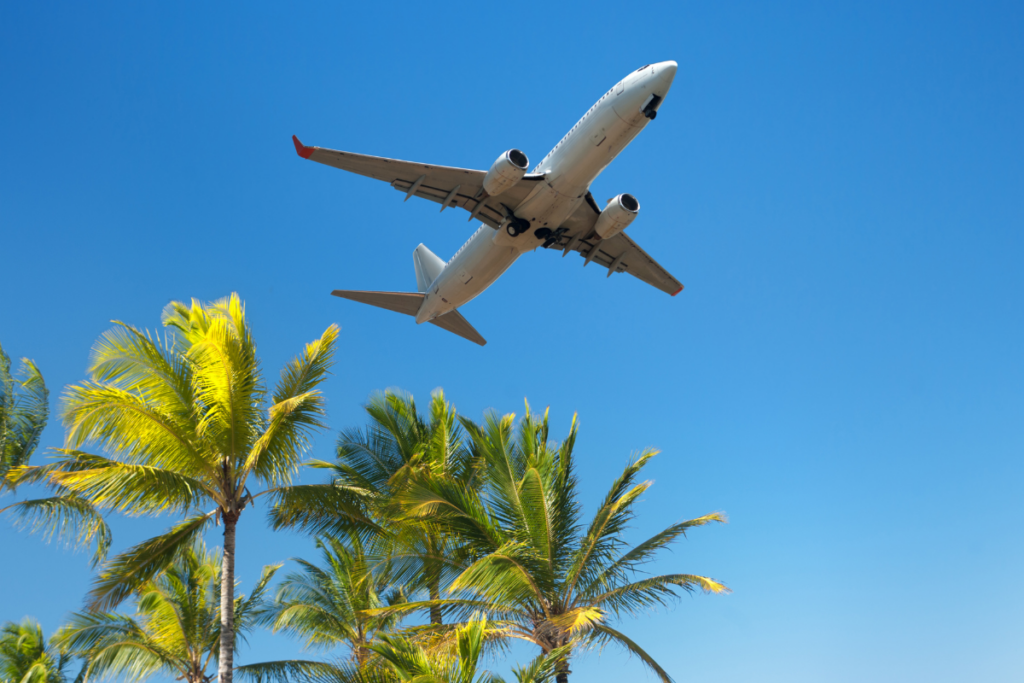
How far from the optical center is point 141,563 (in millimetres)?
12422

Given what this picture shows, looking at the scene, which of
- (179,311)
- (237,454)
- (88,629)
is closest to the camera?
(237,454)

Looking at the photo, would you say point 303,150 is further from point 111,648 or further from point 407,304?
point 111,648

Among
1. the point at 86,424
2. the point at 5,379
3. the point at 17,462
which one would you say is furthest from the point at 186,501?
the point at 5,379

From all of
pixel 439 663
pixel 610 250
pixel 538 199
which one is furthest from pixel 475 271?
pixel 439 663

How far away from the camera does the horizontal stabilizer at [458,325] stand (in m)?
32.1

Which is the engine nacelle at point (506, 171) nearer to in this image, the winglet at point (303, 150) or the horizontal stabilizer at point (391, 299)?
the winglet at point (303, 150)

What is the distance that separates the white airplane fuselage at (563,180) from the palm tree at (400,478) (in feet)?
30.1

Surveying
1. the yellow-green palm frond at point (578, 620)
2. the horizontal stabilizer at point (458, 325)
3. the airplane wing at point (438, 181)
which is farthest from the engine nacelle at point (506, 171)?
the yellow-green palm frond at point (578, 620)

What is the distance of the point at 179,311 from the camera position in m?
13.8

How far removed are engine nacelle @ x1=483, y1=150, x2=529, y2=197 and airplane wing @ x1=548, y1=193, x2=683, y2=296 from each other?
399 centimetres

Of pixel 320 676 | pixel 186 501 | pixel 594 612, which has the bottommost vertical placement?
pixel 320 676

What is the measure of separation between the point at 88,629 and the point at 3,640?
9.63 m

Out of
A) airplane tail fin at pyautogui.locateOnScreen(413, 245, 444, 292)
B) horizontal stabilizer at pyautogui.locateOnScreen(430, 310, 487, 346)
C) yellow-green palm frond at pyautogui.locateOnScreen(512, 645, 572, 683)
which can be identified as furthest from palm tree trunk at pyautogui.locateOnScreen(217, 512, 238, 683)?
airplane tail fin at pyautogui.locateOnScreen(413, 245, 444, 292)

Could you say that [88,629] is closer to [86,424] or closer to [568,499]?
[86,424]
